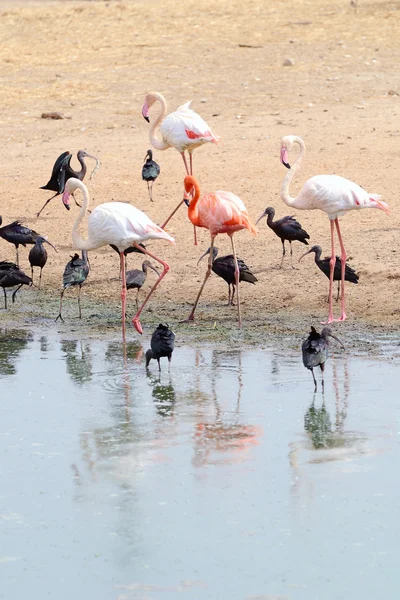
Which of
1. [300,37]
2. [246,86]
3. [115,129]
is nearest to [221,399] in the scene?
[115,129]

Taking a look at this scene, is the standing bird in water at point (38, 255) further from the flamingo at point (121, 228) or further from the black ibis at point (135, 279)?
the flamingo at point (121, 228)

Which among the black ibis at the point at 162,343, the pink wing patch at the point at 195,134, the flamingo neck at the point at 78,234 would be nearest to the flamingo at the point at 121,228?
the flamingo neck at the point at 78,234

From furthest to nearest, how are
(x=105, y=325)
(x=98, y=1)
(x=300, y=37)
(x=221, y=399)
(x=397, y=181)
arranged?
(x=98, y=1)
(x=300, y=37)
(x=397, y=181)
(x=105, y=325)
(x=221, y=399)

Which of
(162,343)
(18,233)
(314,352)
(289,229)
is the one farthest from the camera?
(18,233)

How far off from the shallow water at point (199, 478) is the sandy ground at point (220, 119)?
5.56 feet

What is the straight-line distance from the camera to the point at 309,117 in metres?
15.8

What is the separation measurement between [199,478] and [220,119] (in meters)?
9.95

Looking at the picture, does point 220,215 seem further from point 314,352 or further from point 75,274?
point 314,352

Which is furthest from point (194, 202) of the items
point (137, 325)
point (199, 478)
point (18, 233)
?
point (199, 478)

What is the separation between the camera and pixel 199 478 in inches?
259

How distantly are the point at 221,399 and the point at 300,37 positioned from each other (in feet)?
42.7

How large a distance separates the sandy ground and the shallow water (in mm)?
1695

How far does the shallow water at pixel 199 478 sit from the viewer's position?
5484 mm

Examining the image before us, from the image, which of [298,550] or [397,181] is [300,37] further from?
[298,550]
